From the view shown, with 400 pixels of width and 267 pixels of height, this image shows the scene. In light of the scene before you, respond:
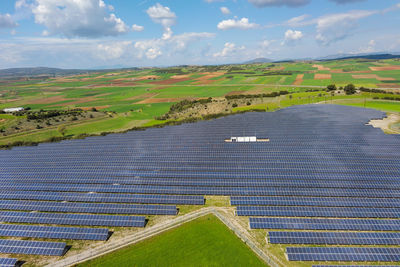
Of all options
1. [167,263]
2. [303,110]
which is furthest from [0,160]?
[303,110]

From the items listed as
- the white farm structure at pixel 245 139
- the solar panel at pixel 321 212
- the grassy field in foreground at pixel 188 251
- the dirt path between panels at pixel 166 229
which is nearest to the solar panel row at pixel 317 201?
the solar panel at pixel 321 212

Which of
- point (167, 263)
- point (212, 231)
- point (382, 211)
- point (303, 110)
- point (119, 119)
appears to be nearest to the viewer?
point (167, 263)

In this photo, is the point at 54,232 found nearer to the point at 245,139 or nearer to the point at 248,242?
the point at 248,242

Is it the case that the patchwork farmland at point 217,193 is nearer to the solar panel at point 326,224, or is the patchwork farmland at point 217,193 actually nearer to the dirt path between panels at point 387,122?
the solar panel at point 326,224

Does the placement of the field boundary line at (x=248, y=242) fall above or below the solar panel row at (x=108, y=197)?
below

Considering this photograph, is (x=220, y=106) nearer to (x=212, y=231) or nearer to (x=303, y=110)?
(x=303, y=110)

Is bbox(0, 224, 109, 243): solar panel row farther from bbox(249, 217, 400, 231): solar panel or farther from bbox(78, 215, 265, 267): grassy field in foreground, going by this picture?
bbox(249, 217, 400, 231): solar panel

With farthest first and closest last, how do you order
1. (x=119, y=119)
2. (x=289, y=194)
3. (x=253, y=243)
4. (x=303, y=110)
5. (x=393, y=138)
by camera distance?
→ (x=119, y=119) < (x=303, y=110) < (x=393, y=138) < (x=289, y=194) < (x=253, y=243)
